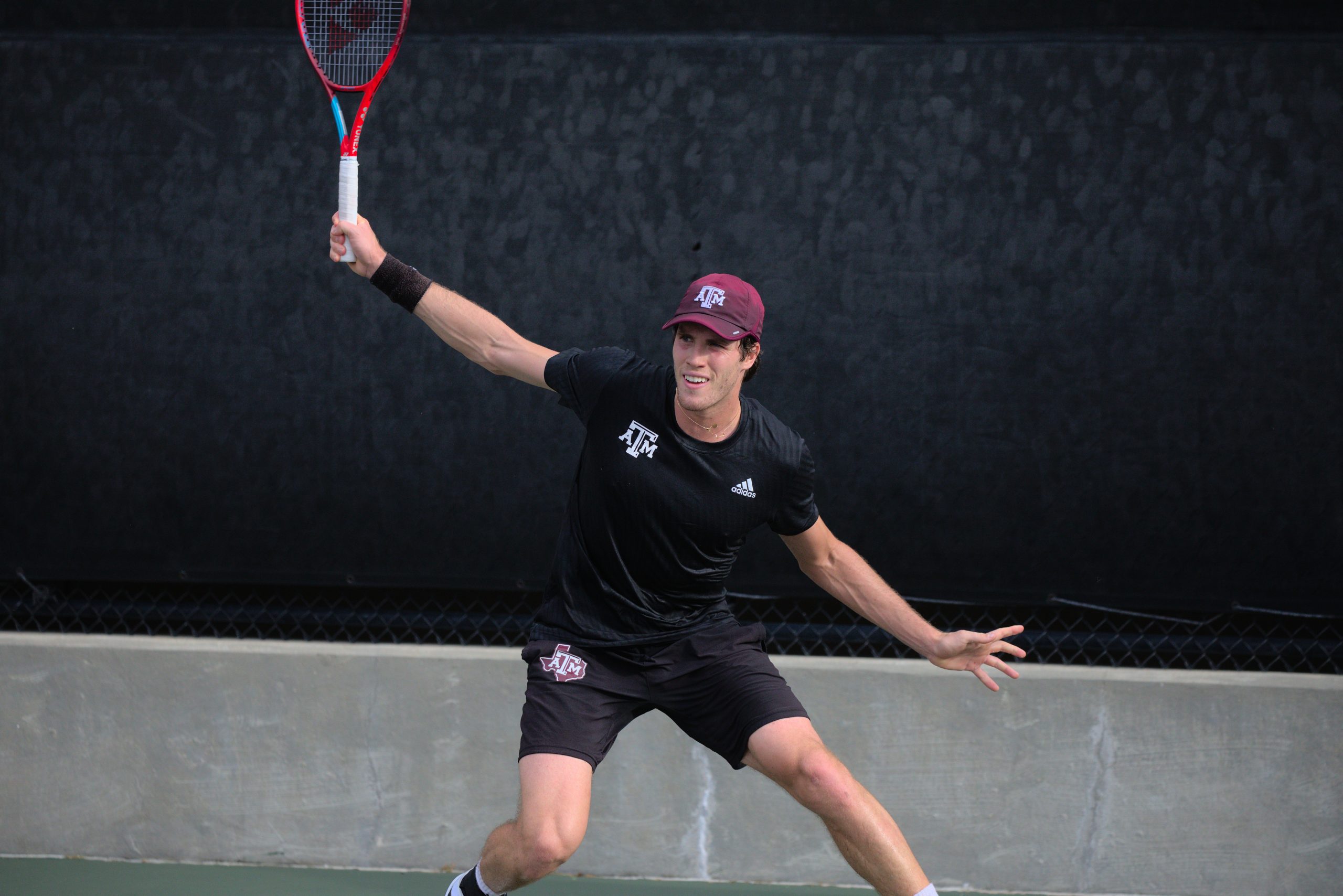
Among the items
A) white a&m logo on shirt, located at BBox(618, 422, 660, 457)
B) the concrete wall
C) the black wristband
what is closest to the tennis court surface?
the concrete wall

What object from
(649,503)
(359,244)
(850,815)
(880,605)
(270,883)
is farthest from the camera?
(270,883)

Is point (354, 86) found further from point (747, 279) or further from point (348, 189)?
point (747, 279)

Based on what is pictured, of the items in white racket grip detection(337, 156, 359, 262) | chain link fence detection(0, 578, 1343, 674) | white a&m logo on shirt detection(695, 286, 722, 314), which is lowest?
chain link fence detection(0, 578, 1343, 674)

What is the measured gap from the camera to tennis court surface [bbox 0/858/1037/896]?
13.2ft

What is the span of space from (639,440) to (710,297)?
38 centimetres

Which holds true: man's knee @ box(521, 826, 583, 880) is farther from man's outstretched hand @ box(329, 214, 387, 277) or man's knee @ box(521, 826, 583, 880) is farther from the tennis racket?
the tennis racket

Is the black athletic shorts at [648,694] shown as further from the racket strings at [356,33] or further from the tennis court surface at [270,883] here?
the racket strings at [356,33]

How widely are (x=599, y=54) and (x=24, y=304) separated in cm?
199

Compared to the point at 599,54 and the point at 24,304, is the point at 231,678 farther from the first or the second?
the point at 599,54

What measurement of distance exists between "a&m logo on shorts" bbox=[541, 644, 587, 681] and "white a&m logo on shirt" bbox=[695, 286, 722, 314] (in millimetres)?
889

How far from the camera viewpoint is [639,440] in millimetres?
3170

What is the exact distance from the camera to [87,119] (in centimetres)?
420

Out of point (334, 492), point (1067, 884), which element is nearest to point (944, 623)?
point (1067, 884)

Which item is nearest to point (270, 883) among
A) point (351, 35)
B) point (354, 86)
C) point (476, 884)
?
point (476, 884)
